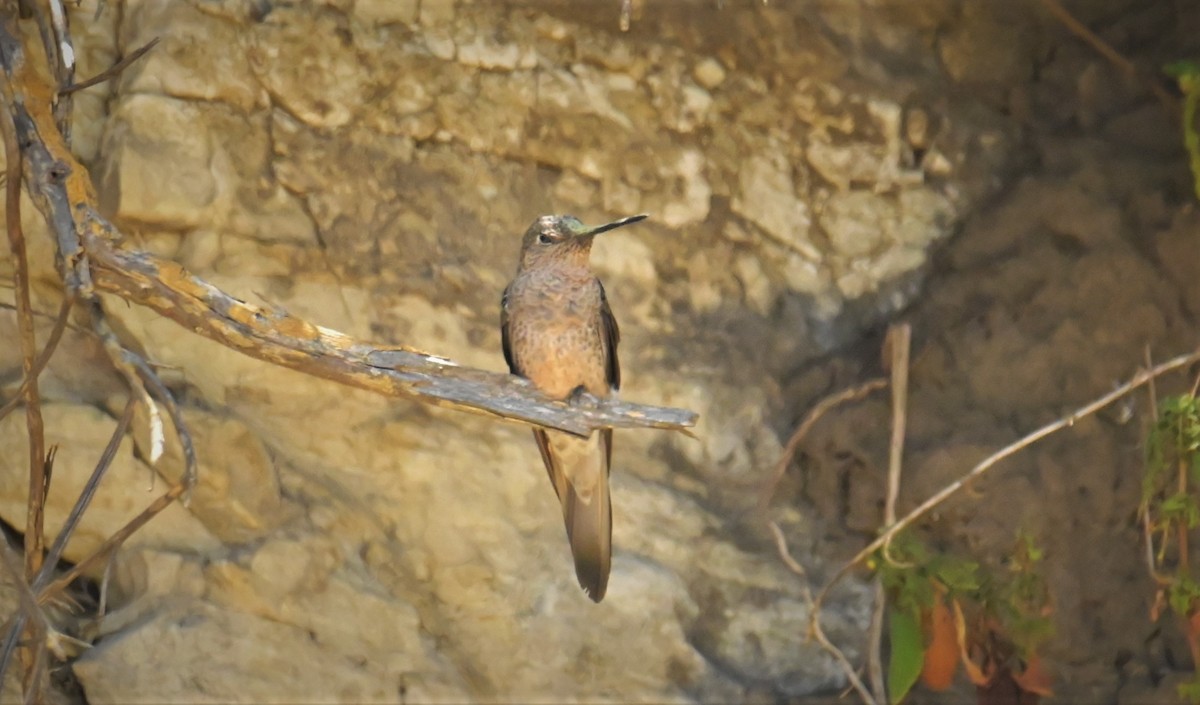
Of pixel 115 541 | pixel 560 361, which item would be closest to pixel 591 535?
pixel 560 361

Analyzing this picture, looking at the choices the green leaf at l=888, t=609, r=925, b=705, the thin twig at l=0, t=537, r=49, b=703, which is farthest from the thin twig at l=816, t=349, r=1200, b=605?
the thin twig at l=0, t=537, r=49, b=703

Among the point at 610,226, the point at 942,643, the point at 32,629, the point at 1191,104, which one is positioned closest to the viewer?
the point at 32,629

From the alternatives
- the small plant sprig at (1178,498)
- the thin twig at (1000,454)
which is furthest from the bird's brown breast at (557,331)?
the small plant sprig at (1178,498)

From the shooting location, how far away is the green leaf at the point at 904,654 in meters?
5.44

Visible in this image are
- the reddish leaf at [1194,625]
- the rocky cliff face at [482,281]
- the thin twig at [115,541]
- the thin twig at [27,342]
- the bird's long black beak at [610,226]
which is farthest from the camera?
the rocky cliff face at [482,281]

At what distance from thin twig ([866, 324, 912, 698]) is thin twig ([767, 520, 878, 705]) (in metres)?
0.09

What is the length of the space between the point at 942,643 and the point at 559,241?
2.03m

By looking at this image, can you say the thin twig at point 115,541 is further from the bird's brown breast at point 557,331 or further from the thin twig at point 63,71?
the bird's brown breast at point 557,331

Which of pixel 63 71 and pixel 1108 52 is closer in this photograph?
pixel 63 71

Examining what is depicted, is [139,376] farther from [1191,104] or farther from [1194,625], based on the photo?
[1191,104]

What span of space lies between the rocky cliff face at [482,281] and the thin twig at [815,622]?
0.26ft

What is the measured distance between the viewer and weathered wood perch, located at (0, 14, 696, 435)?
3.92 m

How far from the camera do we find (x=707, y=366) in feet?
19.6

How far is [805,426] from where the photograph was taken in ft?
19.1
